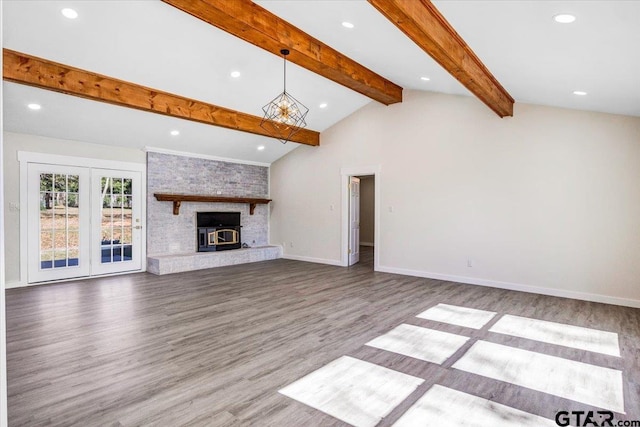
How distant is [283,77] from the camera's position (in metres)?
5.78

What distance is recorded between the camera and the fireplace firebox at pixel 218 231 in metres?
8.16

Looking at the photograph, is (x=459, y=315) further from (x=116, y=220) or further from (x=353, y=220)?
(x=116, y=220)

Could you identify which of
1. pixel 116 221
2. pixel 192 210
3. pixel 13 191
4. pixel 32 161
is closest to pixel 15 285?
pixel 13 191

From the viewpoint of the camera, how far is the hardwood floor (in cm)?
248

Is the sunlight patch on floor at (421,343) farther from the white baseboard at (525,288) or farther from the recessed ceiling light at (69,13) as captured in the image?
Answer: the recessed ceiling light at (69,13)

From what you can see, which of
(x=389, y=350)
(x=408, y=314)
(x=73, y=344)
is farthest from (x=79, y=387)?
(x=408, y=314)

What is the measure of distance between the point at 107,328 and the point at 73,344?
0.44 meters

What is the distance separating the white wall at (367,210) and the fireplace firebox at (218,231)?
4621 millimetres

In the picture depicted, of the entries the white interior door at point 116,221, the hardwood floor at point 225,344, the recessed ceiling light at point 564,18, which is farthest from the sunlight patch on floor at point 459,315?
the white interior door at point 116,221

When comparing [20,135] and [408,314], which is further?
[20,135]

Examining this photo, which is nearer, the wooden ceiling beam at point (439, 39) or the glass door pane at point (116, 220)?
the wooden ceiling beam at point (439, 39)

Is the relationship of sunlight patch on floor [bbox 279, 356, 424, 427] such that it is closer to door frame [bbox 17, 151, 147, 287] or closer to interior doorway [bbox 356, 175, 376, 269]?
door frame [bbox 17, 151, 147, 287]

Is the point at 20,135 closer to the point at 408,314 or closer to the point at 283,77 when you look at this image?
the point at 283,77

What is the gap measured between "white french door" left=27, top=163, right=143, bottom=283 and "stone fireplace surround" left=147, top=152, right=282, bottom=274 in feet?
1.07
